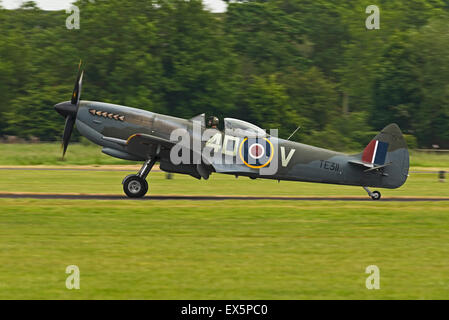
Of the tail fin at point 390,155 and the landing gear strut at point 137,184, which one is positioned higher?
the tail fin at point 390,155

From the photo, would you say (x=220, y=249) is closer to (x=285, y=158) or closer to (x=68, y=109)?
(x=285, y=158)

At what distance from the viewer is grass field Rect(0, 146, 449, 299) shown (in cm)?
941

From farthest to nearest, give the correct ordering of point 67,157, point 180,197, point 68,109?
point 67,157 < point 180,197 < point 68,109

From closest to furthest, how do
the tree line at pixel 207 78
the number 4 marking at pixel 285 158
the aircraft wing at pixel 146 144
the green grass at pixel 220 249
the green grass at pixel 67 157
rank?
1. the green grass at pixel 220 249
2. the aircraft wing at pixel 146 144
3. the number 4 marking at pixel 285 158
4. the green grass at pixel 67 157
5. the tree line at pixel 207 78

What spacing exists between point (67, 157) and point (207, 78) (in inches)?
923

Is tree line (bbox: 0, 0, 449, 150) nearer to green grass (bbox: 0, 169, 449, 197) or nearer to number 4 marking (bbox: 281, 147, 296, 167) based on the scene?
green grass (bbox: 0, 169, 449, 197)

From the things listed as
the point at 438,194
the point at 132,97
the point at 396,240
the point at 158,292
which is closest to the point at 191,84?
the point at 132,97

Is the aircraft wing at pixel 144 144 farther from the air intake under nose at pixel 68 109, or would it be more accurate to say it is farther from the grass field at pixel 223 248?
the grass field at pixel 223 248

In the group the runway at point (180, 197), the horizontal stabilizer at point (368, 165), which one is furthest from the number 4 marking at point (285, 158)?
the horizontal stabilizer at point (368, 165)

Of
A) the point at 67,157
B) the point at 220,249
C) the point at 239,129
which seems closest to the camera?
the point at 220,249

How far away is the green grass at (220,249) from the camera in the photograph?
9406mm

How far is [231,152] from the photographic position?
1875 cm

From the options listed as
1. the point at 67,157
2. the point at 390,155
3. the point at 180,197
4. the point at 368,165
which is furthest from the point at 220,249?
the point at 67,157

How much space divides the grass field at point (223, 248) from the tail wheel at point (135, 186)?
27.5 inches
